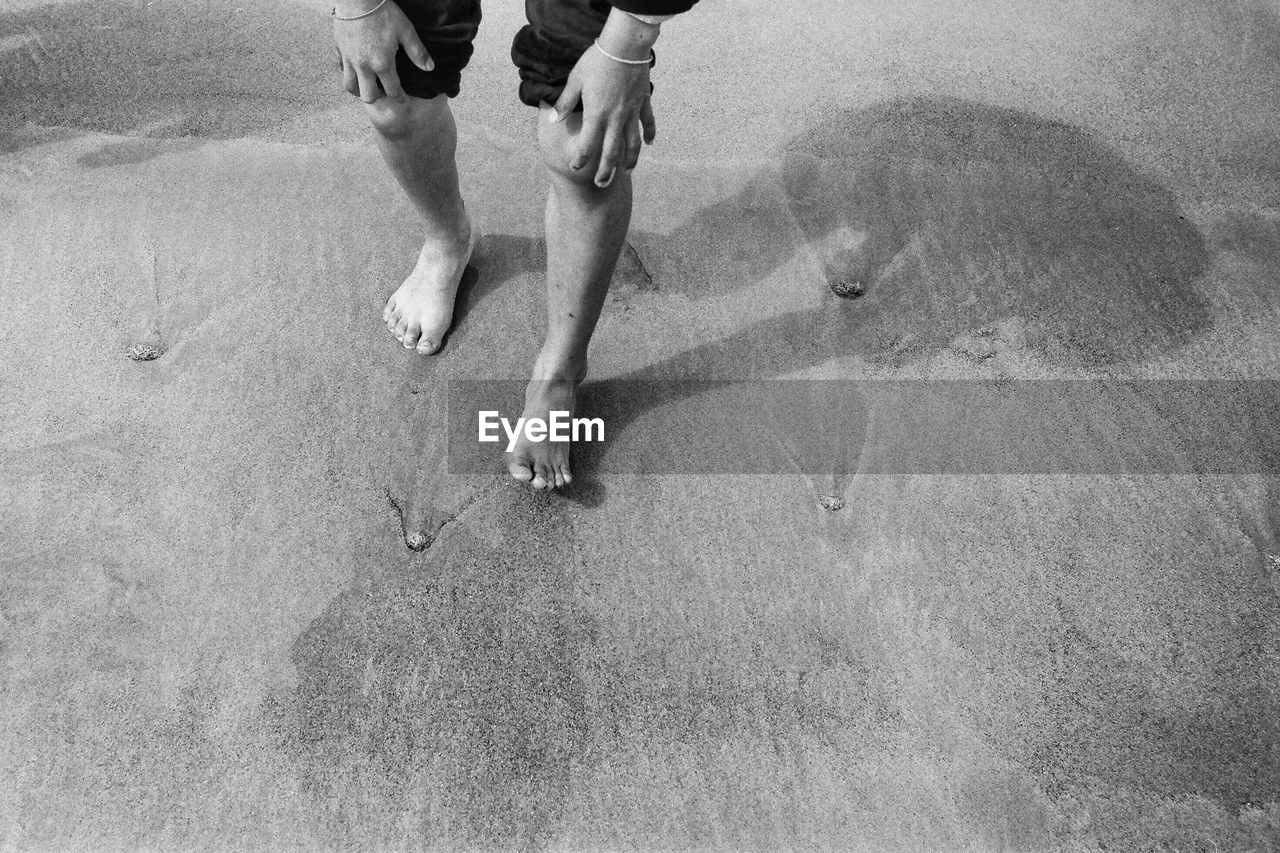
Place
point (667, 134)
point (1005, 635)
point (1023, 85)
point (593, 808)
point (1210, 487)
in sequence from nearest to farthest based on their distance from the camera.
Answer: point (593, 808) → point (1005, 635) → point (1210, 487) → point (667, 134) → point (1023, 85)

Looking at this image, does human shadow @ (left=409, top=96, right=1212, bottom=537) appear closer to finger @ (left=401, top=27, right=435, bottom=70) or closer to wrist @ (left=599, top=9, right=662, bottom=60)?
finger @ (left=401, top=27, right=435, bottom=70)

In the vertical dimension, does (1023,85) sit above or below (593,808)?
above

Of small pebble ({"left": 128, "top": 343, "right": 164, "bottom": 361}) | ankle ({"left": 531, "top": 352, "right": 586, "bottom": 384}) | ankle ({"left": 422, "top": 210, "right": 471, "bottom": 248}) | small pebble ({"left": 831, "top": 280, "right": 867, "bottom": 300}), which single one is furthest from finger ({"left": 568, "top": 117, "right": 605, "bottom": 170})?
small pebble ({"left": 128, "top": 343, "right": 164, "bottom": 361})

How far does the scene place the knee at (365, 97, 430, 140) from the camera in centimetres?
154

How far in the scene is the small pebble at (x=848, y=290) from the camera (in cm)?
204

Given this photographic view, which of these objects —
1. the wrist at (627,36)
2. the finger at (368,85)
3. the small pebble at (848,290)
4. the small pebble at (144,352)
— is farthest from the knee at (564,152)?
the small pebble at (144,352)

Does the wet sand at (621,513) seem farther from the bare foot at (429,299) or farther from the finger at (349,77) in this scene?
the finger at (349,77)

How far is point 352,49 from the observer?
138cm

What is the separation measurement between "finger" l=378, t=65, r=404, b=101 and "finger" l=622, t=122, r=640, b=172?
41 centimetres

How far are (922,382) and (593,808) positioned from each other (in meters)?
1.09

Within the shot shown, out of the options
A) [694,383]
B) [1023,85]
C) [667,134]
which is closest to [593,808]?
[694,383]

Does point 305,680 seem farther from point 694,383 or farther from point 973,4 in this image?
point 973,4

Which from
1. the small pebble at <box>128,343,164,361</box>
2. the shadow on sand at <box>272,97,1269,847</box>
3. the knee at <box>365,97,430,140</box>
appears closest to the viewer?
the shadow on sand at <box>272,97,1269,847</box>

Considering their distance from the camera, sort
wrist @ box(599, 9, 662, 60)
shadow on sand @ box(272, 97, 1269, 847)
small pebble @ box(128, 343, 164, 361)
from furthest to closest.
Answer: small pebble @ box(128, 343, 164, 361) → shadow on sand @ box(272, 97, 1269, 847) → wrist @ box(599, 9, 662, 60)
